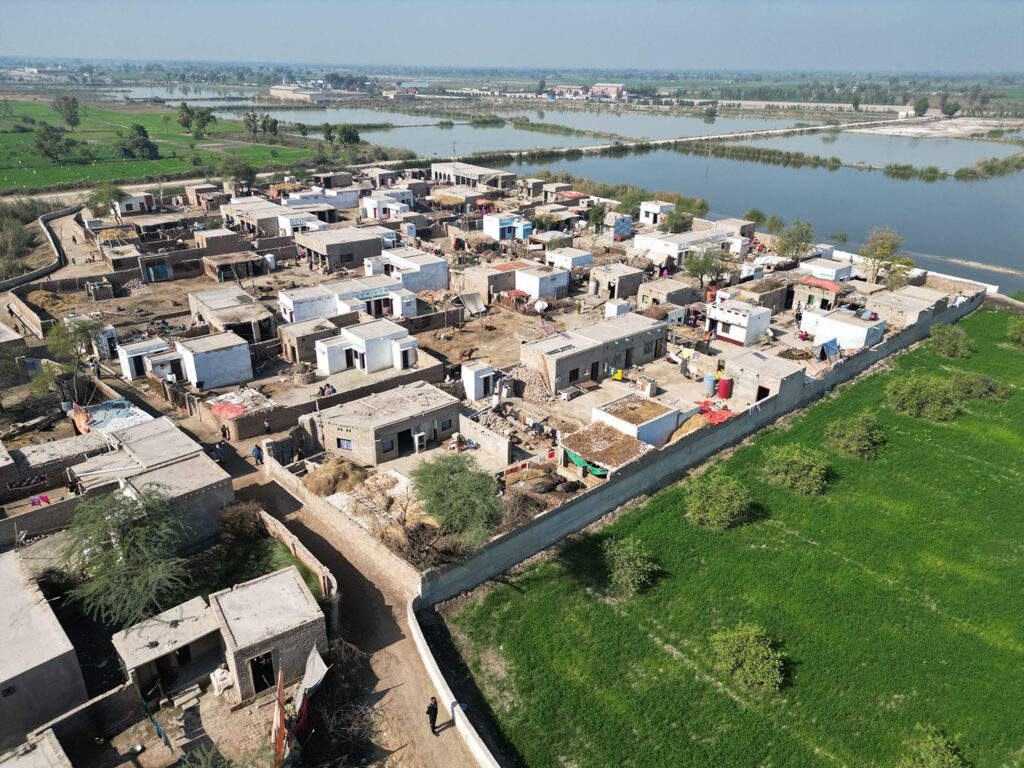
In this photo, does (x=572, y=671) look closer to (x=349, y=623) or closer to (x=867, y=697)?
(x=349, y=623)

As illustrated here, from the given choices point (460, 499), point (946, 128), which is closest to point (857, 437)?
point (460, 499)

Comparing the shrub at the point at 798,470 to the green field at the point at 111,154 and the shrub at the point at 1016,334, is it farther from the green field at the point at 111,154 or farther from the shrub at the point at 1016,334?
the green field at the point at 111,154

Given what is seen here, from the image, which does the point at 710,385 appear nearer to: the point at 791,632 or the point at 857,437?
the point at 857,437

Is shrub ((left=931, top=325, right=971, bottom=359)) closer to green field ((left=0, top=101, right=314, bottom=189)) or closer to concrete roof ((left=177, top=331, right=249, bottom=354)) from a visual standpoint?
concrete roof ((left=177, top=331, right=249, bottom=354))

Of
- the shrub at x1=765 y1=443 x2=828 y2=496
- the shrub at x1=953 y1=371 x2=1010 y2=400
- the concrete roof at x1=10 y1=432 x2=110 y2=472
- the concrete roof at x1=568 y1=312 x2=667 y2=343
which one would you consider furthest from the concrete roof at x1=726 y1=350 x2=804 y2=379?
the concrete roof at x1=10 y1=432 x2=110 y2=472

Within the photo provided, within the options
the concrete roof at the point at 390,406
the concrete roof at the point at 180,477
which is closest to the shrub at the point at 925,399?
the concrete roof at the point at 390,406

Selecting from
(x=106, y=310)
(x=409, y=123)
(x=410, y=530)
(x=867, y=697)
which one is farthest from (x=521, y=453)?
(x=409, y=123)
